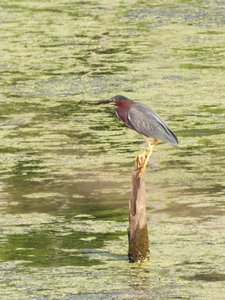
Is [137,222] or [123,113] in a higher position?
[123,113]

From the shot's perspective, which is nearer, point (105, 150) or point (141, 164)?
point (141, 164)

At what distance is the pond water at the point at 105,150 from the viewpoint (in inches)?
214

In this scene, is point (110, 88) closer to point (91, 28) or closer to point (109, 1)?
point (91, 28)

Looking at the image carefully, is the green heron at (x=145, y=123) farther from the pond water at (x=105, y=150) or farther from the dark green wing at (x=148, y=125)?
the pond water at (x=105, y=150)

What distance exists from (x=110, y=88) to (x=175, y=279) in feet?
13.0

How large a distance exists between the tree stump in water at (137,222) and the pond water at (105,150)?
0.25 feet

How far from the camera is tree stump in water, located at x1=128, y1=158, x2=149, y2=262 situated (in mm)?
5246

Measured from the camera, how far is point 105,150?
7.55m

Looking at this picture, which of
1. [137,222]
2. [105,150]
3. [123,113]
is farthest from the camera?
[105,150]

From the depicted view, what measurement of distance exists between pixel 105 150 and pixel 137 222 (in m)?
2.24

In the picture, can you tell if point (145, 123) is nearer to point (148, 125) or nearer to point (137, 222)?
point (148, 125)

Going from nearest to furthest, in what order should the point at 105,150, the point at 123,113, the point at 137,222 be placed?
1. the point at 137,222
2. the point at 123,113
3. the point at 105,150

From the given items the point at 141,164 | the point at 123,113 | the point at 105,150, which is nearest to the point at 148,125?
the point at 123,113

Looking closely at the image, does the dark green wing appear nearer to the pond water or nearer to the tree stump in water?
the tree stump in water
